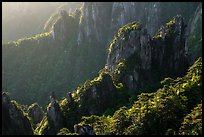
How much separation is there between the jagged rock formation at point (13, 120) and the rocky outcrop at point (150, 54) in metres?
21.0

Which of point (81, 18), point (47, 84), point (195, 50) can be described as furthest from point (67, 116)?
point (81, 18)

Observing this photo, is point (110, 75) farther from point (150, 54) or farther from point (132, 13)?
point (132, 13)

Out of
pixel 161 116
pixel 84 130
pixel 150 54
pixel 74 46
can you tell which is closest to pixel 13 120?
pixel 84 130

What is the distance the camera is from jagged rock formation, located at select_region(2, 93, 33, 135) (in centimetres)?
7338

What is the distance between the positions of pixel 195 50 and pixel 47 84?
47.9 metres

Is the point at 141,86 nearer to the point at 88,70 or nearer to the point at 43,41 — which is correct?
the point at 88,70

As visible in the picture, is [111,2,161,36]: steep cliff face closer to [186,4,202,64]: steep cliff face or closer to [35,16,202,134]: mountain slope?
[186,4,202,64]: steep cliff face

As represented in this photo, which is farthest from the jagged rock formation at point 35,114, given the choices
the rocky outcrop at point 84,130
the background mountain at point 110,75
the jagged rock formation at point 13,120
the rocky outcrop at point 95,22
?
the rocky outcrop at point 95,22

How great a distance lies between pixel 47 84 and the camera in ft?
477

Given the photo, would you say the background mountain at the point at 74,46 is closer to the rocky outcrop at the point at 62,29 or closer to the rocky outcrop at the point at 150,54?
the rocky outcrop at the point at 62,29

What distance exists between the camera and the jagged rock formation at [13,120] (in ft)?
241

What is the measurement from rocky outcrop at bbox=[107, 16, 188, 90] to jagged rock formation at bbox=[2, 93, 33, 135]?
69.0ft

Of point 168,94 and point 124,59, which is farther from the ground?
point 124,59

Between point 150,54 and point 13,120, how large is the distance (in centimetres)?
2904
